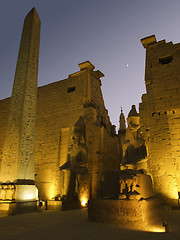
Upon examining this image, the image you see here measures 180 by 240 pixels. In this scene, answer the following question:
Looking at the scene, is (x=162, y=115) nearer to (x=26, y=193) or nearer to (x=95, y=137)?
(x=95, y=137)

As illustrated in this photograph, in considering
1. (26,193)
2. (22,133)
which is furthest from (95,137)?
(26,193)

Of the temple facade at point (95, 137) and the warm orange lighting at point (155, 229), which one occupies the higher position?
the temple facade at point (95, 137)

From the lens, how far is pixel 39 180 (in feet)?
29.6

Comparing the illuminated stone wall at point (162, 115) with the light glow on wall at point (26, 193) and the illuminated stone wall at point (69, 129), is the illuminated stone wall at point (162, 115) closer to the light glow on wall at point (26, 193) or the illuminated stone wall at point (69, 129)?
the illuminated stone wall at point (69, 129)

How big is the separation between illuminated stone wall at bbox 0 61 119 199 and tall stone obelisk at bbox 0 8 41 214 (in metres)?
1.95

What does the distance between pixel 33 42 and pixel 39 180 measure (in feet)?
19.3

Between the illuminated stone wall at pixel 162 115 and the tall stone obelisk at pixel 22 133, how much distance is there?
3893 millimetres

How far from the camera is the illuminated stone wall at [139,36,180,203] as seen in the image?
20.6 feet

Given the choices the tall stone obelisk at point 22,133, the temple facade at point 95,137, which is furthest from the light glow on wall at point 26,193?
the temple facade at point 95,137

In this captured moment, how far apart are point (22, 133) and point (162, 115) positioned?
476 centimetres

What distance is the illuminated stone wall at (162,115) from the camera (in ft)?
20.6

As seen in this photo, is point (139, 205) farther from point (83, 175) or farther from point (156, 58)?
point (156, 58)

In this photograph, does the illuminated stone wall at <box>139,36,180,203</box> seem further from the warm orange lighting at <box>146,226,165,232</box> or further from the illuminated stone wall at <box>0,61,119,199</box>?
the warm orange lighting at <box>146,226,165,232</box>

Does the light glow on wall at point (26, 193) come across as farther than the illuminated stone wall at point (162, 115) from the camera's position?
No
